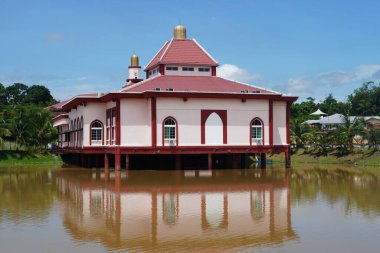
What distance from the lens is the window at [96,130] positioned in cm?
4166

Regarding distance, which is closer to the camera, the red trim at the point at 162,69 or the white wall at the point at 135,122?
the white wall at the point at 135,122

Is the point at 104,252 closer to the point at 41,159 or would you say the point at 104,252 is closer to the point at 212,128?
the point at 212,128

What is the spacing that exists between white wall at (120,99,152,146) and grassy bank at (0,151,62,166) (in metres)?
15.5

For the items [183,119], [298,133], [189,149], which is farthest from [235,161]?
[298,133]

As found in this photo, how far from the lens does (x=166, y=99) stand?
123 ft

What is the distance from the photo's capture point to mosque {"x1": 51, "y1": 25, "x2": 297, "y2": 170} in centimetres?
3750

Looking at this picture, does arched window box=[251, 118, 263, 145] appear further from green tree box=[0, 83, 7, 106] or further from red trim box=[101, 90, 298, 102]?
green tree box=[0, 83, 7, 106]

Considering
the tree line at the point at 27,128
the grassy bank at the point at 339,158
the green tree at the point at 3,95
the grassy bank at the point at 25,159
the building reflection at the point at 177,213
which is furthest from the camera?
the green tree at the point at 3,95

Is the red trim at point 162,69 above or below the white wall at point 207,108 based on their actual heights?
above

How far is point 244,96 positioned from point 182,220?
23.1 m

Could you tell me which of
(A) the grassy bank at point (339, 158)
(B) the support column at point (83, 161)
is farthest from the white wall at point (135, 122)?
(A) the grassy bank at point (339, 158)

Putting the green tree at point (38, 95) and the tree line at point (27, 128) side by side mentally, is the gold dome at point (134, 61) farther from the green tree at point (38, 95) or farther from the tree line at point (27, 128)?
the green tree at point (38, 95)

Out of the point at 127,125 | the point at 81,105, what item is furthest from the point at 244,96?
the point at 81,105

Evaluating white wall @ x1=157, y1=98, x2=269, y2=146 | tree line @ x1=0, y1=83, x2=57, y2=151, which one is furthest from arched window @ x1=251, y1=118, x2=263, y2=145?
tree line @ x1=0, y1=83, x2=57, y2=151
